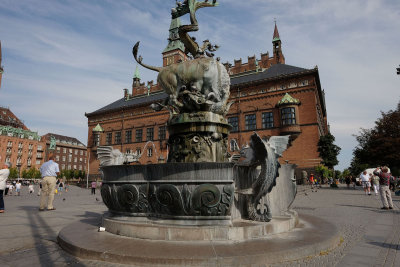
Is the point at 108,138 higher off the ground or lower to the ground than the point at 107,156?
higher

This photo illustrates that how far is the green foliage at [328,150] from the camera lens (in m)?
30.5

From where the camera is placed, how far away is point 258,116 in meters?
36.5

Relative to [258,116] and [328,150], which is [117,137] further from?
[328,150]

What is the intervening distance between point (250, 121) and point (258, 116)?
1459mm

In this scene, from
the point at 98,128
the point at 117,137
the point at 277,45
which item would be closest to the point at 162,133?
the point at 117,137

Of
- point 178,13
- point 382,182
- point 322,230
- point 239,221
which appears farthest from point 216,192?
point 382,182

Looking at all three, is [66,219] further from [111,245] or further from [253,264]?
[253,264]

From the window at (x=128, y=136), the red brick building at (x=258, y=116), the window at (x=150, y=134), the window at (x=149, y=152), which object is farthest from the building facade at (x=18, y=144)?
the window at (x=150, y=134)

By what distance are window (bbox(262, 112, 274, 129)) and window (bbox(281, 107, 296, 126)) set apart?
205 centimetres

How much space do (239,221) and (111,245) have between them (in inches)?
90.1

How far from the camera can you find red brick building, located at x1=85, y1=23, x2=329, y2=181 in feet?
107

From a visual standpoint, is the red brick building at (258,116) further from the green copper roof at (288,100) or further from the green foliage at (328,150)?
the green foliage at (328,150)

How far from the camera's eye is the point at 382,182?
9.57 m

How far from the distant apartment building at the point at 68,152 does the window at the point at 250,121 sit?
78.8 m
